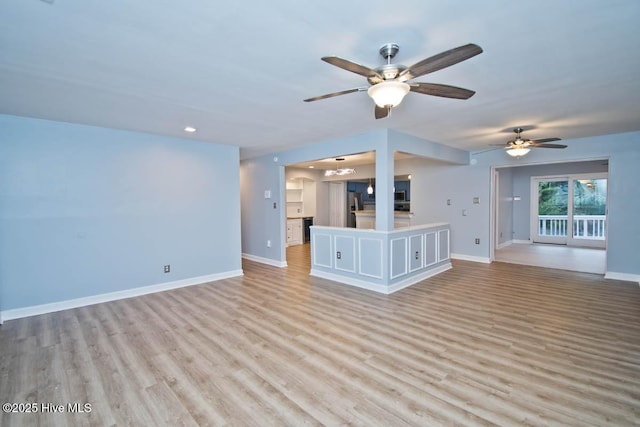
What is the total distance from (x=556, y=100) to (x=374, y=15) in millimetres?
2705

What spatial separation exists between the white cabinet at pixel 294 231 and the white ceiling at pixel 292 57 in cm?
559

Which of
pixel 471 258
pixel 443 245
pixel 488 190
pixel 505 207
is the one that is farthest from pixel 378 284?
pixel 505 207

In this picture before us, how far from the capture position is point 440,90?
2201 mm

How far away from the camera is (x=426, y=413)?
6.20ft

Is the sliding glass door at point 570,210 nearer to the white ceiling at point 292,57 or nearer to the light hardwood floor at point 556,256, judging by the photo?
the light hardwood floor at point 556,256

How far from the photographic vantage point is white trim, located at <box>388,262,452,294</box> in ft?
14.7

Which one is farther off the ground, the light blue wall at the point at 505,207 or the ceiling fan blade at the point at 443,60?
the ceiling fan blade at the point at 443,60

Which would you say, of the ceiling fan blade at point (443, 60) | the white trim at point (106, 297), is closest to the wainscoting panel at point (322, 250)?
the white trim at point (106, 297)

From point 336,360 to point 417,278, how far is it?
287 cm

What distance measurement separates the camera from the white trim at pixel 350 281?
14.6ft

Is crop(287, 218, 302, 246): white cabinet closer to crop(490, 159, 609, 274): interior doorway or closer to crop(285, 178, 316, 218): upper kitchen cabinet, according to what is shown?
crop(285, 178, 316, 218): upper kitchen cabinet

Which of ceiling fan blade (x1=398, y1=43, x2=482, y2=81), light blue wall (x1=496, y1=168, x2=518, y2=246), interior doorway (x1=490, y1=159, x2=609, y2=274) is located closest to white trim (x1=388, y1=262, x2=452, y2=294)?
interior doorway (x1=490, y1=159, x2=609, y2=274)

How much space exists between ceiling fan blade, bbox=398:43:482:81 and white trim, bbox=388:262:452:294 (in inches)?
128

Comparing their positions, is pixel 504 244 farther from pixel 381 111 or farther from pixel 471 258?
pixel 381 111
